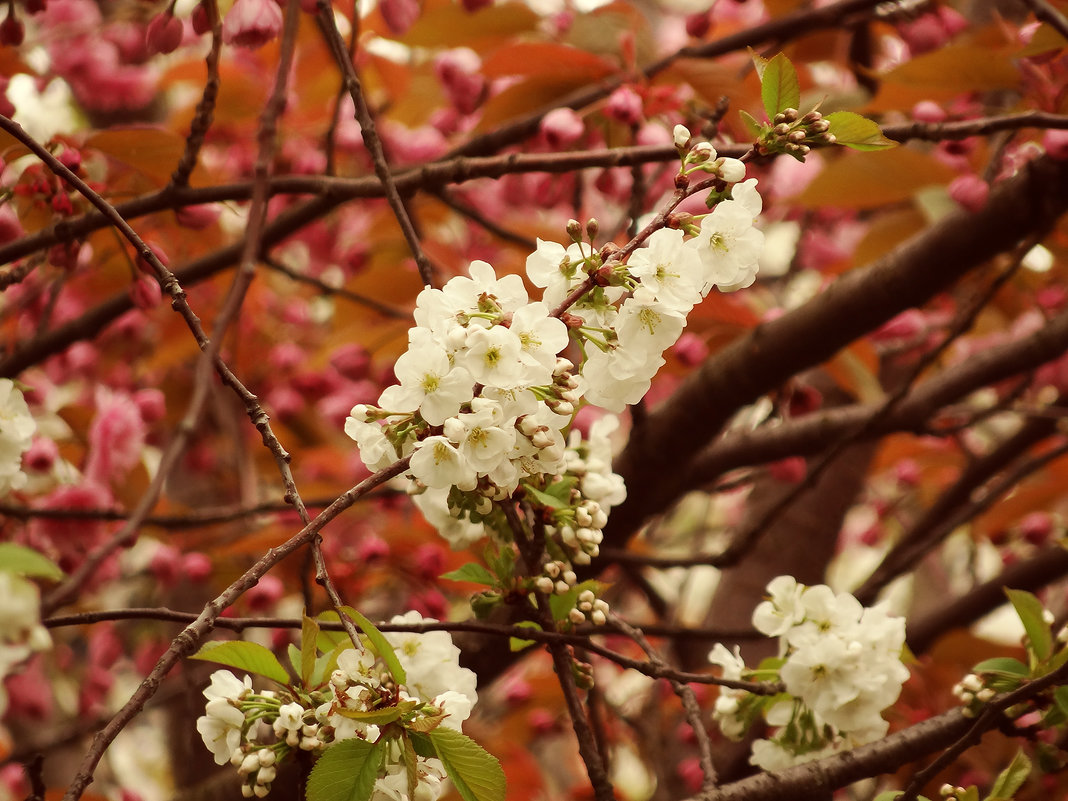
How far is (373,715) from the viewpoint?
0.67 metres

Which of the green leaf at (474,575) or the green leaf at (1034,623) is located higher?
the green leaf at (474,575)

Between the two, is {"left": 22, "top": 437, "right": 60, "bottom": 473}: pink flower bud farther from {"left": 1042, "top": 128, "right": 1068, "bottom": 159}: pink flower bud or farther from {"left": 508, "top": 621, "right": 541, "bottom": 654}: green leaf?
{"left": 1042, "top": 128, "right": 1068, "bottom": 159}: pink flower bud

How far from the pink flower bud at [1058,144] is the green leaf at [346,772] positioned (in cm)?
101

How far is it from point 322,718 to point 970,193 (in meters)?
1.04

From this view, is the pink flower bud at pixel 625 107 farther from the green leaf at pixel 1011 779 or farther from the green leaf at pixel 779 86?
the green leaf at pixel 1011 779

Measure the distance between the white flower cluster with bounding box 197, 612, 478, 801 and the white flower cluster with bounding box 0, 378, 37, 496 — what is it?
0.44 m

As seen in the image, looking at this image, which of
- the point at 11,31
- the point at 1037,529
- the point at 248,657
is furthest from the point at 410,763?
the point at 1037,529

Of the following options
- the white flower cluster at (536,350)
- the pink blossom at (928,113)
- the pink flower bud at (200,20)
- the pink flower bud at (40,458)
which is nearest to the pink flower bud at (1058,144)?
the pink blossom at (928,113)

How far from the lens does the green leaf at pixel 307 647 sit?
71cm

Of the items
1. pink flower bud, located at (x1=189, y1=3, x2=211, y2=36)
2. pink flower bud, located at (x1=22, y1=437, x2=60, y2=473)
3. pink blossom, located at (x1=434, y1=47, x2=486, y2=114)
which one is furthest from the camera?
pink blossom, located at (x1=434, y1=47, x2=486, y2=114)

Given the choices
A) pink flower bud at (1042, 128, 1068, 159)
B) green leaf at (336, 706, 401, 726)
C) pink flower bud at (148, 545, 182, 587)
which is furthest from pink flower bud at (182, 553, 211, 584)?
pink flower bud at (1042, 128, 1068, 159)

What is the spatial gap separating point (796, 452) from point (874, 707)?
2.18 ft

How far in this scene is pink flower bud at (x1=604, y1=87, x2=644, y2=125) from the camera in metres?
1.38

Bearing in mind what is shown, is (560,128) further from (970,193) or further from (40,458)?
(40,458)
